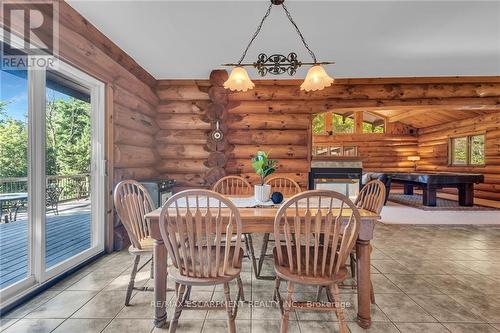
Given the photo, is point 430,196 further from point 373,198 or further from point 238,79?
point 238,79

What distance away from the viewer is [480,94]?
463cm

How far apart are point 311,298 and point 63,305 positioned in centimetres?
209

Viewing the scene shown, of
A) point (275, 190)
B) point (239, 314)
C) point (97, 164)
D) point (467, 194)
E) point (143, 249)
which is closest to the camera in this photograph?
point (239, 314)

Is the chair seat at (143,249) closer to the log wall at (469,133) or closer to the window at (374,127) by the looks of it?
the log wall at (469,133)

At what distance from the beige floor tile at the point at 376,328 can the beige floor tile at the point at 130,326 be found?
147cm

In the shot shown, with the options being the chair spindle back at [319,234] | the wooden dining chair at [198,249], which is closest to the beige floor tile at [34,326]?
the wooden dining chair at [198,249]

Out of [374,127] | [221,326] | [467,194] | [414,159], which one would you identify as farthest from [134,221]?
[414,159]

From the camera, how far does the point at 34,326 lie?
1.78 meters

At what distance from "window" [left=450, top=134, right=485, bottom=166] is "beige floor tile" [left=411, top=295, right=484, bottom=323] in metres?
7.84

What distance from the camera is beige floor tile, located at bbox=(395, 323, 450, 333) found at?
175 cm

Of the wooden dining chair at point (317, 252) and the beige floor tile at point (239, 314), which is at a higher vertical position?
the wooden dining chair at point (317, 252)

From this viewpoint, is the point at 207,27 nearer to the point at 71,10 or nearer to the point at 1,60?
the point at 71,10

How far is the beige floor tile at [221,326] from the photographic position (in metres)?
1.77

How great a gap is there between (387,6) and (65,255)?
471 cm
